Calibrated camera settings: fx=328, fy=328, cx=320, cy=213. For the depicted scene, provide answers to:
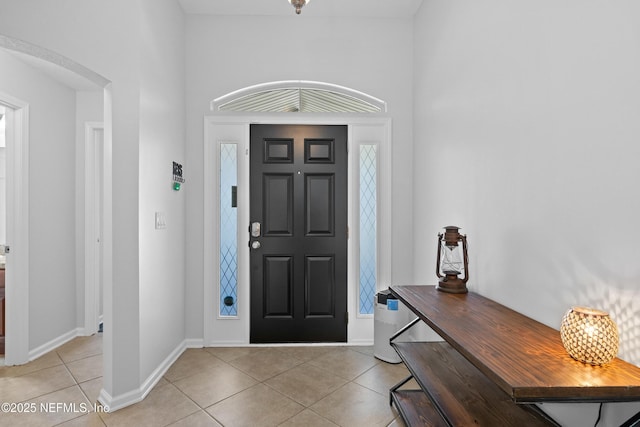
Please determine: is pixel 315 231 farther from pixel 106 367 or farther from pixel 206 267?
pixel 106 367

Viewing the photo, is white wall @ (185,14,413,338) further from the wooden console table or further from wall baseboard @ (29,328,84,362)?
the wooden console table

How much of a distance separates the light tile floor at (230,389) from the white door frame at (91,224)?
1.39 ft

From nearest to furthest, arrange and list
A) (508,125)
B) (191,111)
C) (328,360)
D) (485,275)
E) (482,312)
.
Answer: (482,312)
(508,125)
(485,275)
(328,360)
(191,111)

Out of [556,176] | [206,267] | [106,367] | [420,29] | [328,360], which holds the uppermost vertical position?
[420,29]

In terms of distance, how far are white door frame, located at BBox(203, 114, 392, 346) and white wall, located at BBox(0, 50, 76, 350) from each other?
4.62 ft

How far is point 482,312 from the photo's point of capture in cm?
153

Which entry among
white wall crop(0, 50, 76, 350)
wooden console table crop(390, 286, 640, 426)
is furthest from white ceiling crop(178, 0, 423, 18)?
wooden console table crop(390, 286, 640, 426)

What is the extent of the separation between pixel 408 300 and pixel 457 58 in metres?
1.63

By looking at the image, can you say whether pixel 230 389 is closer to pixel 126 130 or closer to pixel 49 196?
pixel 126 130

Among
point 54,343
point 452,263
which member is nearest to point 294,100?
point 452,263

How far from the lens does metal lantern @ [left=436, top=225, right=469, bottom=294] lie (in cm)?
187

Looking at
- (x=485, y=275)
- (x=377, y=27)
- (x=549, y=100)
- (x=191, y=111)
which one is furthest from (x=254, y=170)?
(x=549, y=100)

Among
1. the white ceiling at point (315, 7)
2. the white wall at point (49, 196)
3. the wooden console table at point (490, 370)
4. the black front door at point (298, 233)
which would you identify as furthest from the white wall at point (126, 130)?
the wooden console table at point (490, 370)

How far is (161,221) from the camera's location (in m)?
2.49
